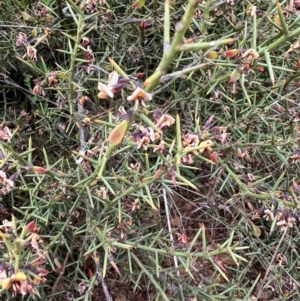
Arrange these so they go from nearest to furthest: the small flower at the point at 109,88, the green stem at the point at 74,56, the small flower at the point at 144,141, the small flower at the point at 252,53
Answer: the small flower at the point at 109,88
the small flower at the point at 144,141
the small flower at the point at 252,53
the green stem at the point at 74,56

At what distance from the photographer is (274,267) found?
1398 millimetres

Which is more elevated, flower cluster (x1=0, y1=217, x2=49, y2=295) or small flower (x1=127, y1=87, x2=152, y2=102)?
small flower (x1=127, y1=87, x2=152, y2=102)

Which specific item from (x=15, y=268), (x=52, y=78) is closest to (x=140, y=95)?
(x=15, y=268)

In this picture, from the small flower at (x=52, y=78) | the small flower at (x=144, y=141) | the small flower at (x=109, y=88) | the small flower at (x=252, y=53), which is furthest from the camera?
the small flower at (x=52, y=78)

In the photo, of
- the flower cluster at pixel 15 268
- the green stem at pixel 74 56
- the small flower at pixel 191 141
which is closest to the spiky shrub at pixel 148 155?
the green stem at pixel 74 56

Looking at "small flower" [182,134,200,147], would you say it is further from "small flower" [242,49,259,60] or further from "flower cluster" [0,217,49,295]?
"flower cluster" [0,217,49,295]

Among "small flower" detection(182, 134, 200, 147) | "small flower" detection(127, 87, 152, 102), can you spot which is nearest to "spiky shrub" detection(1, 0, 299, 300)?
"small flower" detection(182, 134, 200, 147)

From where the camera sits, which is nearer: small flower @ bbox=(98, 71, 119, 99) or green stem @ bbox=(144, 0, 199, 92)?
green stem @ bbox=(144, 0, 199, 92)

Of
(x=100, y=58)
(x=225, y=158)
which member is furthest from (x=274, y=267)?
(x=100, y=58)

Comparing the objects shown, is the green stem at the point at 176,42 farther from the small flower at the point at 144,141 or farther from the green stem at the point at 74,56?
the green stem at the point at 74,56

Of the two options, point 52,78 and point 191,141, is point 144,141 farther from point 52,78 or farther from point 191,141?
point 52,78

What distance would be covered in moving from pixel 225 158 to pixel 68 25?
2.28 feet

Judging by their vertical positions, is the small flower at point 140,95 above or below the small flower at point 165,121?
above

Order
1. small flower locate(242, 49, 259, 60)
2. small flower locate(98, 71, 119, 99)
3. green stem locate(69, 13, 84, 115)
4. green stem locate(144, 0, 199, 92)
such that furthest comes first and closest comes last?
green stem locate(69, 13, 84, 115) < small flower locate(242, 49, 259, 60) < small flower locate(98, 71, 119, 99) < green stem locate(144, 0, 199, 92)
